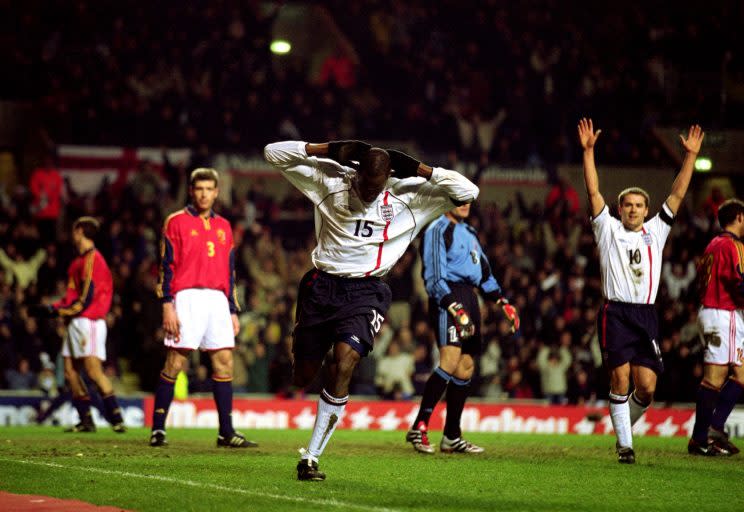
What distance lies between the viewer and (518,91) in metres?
A: 27.8

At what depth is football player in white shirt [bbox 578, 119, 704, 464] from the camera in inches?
400

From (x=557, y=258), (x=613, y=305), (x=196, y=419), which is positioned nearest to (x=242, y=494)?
(x=613, y=305)

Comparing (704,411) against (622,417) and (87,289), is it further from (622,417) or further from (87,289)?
(87,289)

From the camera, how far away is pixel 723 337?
1152cm

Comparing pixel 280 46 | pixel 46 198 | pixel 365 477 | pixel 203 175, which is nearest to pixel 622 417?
pixel 365 477

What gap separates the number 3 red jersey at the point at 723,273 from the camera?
1151 cm

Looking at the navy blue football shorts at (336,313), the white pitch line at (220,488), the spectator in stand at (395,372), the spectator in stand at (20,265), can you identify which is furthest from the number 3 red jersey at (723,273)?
the spectator in stand at (20,265)

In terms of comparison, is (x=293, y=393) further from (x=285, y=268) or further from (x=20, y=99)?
(x=20, y=99)

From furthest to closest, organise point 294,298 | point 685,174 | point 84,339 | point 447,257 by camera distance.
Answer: point 294,298, point 84,339, point 447,257, point 685,174

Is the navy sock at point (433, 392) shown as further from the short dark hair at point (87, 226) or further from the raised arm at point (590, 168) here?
the short dark hair at point (87, 226)

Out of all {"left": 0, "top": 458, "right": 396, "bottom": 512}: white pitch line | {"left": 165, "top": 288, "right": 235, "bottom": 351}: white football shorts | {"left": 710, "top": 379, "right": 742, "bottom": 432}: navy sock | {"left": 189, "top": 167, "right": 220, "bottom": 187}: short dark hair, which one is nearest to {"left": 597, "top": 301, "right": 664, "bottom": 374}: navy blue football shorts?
{"left": 710, "top": 379, "right": 742, "bottom": 432}: navy sock

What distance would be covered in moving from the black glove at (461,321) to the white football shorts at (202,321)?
7.50 ft

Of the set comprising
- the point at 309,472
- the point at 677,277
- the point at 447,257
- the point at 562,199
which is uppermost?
the point at 562,199

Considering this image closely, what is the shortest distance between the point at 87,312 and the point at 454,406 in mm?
4969
